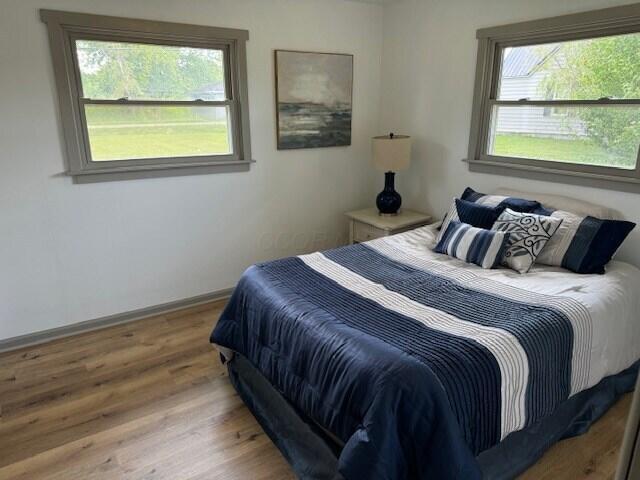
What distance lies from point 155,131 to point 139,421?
74.8 inches

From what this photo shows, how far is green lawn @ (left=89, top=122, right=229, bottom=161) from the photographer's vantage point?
9.52ft

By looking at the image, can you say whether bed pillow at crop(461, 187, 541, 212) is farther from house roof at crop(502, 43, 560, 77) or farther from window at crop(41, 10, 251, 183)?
window at crop(41, 10, 251, 183)

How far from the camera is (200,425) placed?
217cm

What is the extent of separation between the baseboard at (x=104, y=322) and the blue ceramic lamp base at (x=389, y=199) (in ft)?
4.77

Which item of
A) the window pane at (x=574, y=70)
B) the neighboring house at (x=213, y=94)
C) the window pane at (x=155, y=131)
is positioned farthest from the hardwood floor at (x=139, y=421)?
the window pane at (x=574, y=70)

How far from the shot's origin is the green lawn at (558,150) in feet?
8.65

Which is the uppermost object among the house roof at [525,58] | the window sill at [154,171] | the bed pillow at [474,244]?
the house roof at [525,58]

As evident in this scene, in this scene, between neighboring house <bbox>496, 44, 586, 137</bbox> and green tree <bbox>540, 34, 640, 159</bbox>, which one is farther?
neighboring house <bbox>496, 44, 586, 137</bbox>

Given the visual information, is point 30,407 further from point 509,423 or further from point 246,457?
point 509,423

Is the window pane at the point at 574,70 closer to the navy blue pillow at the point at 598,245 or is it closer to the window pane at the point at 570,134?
the window pane at the point at 570,134

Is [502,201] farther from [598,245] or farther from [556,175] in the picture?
[598,245]

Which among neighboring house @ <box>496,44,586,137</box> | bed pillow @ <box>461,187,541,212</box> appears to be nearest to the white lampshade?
bed pillow @ <box>461,187,541,212</box>

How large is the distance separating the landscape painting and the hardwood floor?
1831 millimetres

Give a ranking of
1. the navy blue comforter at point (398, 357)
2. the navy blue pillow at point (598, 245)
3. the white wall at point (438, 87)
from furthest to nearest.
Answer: the white wall at point (438, 87) → the navy blue pillow at point (598, 245) → the navy blue comforter at point (398, 357)
